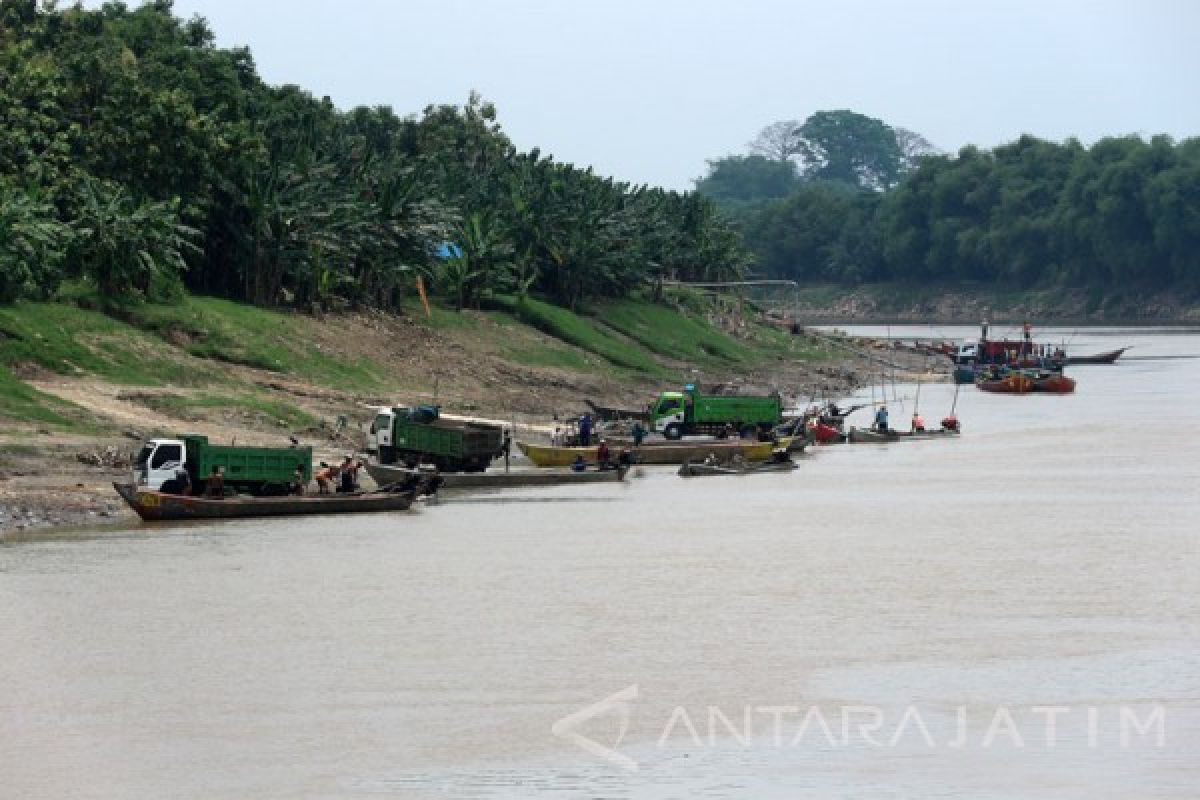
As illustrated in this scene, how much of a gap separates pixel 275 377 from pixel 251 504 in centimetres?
2547

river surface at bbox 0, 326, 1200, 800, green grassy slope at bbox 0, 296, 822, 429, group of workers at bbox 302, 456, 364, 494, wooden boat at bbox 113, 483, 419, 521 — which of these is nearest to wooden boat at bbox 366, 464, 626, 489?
group of workers at bbox 302, 456, 364, 494

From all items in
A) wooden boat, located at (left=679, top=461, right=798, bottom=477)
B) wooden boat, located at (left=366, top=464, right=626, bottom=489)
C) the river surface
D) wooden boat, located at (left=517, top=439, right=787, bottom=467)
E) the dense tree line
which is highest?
the dense tree line

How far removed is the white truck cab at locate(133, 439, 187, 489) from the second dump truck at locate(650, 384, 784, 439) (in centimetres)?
3033

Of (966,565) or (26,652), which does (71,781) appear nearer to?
(26,652)

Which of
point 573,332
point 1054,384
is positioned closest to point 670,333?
point 573,332

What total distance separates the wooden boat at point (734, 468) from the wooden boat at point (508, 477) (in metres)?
3.92

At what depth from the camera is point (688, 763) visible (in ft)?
105

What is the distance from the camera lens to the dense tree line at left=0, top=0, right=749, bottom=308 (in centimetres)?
8250

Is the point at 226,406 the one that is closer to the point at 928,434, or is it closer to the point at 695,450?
the point at 695,450

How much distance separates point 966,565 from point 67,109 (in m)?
52.8

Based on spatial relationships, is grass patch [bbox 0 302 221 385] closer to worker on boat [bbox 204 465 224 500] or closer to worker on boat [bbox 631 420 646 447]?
worker on boat [bbox 631 420 646 447]

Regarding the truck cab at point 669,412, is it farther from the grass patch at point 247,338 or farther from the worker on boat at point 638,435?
the grass patch at point 247,338

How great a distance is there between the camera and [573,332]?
385ft

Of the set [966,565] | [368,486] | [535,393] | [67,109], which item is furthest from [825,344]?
[966,565]
